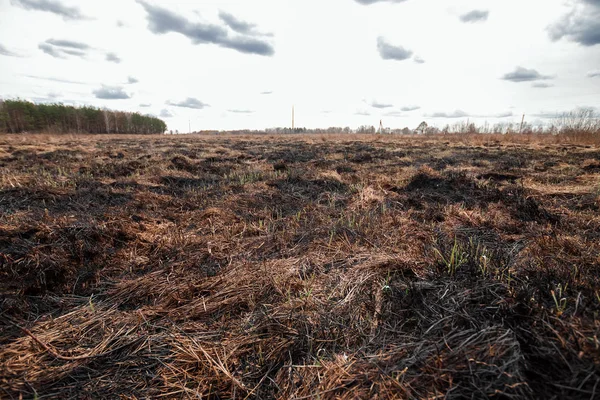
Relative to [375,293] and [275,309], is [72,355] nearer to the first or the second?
[275,309]

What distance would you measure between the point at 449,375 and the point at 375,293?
32.9 inches

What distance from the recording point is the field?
4.12ft

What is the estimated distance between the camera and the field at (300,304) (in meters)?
1.25

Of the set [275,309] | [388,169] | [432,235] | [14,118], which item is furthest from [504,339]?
[14,118]

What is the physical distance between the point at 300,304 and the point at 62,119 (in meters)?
60.4

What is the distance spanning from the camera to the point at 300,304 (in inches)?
76.4

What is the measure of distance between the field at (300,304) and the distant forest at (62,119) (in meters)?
48.9

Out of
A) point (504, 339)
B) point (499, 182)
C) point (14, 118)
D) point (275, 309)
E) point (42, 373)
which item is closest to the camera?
point (504, 339)

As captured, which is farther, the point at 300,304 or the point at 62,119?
the point at 62,119

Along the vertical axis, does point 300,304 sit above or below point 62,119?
below

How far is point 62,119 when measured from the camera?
45781 millimetres

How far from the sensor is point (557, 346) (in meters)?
1.16

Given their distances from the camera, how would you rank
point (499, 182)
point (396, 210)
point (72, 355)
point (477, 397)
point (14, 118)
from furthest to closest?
point (14, 118), point (499, 182), point (396, 210), point (72, 355), point (477, 397)

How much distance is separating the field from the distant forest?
48.9m
